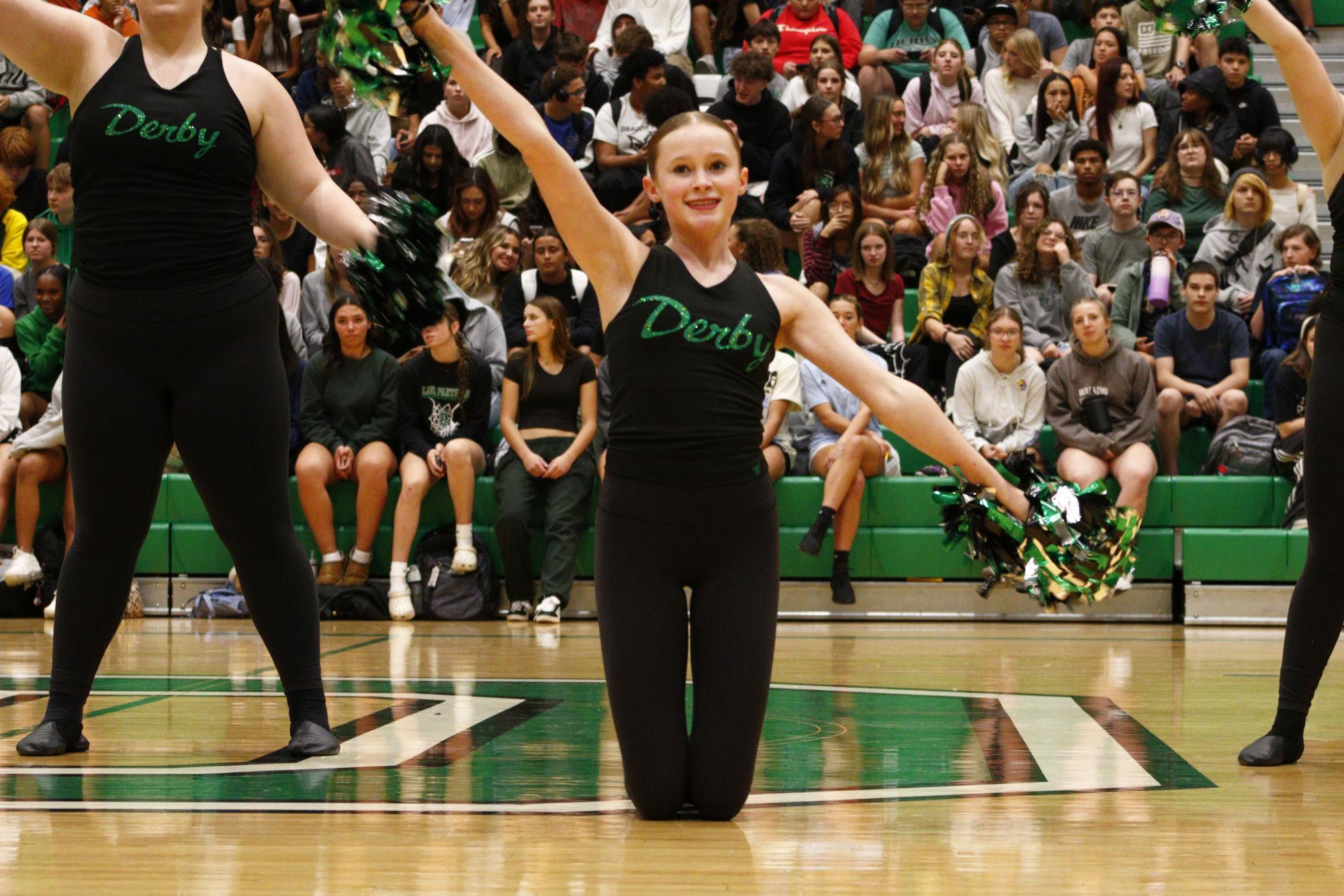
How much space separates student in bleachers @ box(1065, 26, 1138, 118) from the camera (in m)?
10.1

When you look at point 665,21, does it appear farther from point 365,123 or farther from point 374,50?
point 374,50

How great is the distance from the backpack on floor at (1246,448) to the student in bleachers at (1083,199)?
6.23 feet

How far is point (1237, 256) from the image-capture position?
8.74 meters

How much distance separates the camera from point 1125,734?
3758 millimetres

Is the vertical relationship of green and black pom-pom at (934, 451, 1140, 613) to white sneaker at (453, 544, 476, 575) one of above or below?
above

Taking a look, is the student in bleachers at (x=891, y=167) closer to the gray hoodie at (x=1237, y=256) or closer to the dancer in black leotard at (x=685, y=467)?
the gray hoodie at (x=1237, y=256)

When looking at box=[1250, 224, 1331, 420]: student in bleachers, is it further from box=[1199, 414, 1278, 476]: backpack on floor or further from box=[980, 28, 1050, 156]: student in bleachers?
box=[980, 28, 1050, 156]: student in bleachers

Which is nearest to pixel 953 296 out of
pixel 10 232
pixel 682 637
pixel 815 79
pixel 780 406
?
pixel 780 406

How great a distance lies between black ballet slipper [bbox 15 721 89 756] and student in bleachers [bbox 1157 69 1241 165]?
8.13 m

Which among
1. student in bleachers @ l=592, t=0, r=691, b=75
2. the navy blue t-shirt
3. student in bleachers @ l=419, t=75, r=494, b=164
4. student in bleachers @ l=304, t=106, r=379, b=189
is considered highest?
student in bleachers @ l=592, t=0, r=691, b=75

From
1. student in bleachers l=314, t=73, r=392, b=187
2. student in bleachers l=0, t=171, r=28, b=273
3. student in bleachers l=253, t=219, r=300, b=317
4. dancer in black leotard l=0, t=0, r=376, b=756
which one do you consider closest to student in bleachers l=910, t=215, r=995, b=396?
student in bleachers l=253, t=219, r=300, b=317

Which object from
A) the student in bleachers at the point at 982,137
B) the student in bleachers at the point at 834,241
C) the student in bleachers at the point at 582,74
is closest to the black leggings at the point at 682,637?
the student in bleachers at the point at 834,241

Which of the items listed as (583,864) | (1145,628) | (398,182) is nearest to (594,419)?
(398,182)

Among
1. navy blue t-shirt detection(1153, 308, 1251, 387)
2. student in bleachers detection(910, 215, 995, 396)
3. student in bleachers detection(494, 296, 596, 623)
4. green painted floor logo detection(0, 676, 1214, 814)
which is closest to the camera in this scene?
green painted floor logo detection(0, 676, 1214, 814)
